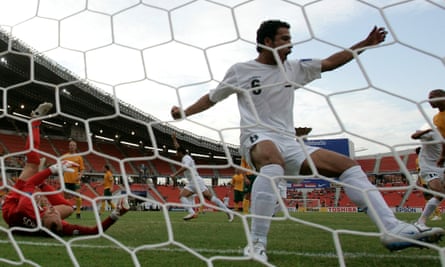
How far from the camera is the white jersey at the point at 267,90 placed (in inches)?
89.4

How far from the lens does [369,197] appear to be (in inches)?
72.4

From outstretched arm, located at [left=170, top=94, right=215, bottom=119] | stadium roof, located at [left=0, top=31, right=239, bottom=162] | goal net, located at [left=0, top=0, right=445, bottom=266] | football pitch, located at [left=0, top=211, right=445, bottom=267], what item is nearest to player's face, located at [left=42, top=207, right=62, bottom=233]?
football pitch, located at [left=0, top=211, right=445, bottom=267]

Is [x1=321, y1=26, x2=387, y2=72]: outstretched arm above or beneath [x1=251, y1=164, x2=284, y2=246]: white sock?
above

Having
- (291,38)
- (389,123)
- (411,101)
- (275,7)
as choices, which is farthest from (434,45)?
(275,7)

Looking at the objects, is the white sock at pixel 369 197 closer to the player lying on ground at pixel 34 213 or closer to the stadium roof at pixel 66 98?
the stadium roof at pixel 66 98

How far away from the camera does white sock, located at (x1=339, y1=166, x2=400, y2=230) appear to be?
178 cm

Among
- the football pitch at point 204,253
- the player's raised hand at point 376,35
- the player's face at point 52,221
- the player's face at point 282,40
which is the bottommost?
the football pitch at point 204,253

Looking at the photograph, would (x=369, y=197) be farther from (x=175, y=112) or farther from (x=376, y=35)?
(x=175, y=112)

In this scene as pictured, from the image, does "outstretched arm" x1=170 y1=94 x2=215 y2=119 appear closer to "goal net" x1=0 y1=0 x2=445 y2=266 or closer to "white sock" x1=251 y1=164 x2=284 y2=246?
"goal net" x1=0 y1=0 x2=445 y2=266

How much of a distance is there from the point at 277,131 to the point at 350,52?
53cm

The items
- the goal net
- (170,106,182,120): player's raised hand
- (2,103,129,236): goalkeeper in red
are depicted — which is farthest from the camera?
(2,103,129,236): goalkeeper in red

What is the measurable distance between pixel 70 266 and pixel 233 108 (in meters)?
1.19

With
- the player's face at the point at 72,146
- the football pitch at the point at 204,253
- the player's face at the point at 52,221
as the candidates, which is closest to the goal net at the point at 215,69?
the football pitch at the point at 204,253

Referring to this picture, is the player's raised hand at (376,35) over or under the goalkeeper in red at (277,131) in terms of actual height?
over
